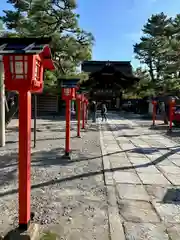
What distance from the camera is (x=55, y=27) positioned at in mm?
14883

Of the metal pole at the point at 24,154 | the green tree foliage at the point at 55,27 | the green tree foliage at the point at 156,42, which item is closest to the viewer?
the metal pole at the point at 24,154

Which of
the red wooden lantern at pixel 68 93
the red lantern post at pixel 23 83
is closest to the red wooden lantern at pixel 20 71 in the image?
the red lantern post at pixel 23 83

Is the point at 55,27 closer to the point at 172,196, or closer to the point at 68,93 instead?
the point at 68,93

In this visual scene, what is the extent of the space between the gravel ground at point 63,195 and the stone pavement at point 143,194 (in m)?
0.19

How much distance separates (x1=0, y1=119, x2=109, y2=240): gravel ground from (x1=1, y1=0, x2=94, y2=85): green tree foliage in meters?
8.23

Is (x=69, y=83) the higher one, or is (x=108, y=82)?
(x=108, y=82)

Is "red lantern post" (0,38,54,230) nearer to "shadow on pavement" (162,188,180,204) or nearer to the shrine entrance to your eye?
"shadow on pavement" (162,188,180,204)

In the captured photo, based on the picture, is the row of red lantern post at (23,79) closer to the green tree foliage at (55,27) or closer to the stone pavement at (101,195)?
the stone pavement at (101,195)

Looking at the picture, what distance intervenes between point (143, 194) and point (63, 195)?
128 centimetres

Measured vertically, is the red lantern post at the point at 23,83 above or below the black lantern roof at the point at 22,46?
below

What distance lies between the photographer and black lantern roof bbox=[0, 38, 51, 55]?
8.40 ft

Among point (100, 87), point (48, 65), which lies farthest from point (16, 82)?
point (100, 87)

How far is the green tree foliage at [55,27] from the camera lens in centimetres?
1362

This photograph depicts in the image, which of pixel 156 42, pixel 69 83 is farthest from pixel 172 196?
pixel 156 42
